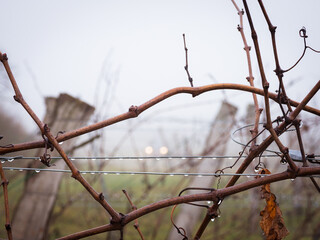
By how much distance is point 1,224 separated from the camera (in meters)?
2.20

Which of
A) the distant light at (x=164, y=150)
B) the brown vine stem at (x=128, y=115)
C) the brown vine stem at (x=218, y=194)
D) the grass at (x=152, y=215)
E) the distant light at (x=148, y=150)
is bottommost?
the brown vine stem at (x=218, y=194)

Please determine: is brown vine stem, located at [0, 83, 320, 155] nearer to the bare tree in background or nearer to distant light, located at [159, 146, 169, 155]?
the bare tree in background

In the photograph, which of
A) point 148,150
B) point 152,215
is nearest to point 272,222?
point 148,150

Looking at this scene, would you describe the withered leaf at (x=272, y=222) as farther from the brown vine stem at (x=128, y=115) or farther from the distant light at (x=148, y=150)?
the distant light at (x=148, y=150)

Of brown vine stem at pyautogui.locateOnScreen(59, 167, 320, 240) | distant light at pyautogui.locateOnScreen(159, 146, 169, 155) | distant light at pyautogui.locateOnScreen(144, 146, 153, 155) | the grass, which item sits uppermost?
distant light at pyautogui.locateOnScreen(159, 146, 169, 155)

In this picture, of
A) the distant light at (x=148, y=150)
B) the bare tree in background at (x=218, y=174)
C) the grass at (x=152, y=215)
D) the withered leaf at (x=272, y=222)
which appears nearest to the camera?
the bare tree in background at (x=218, y=174)

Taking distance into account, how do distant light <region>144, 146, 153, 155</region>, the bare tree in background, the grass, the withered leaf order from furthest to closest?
the grass → distant light <region>144, 146, 153, 155</region> → the withered leaf → the bare tree in background

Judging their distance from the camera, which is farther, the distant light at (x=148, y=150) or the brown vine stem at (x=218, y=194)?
the distant light at (x=148, y=150)

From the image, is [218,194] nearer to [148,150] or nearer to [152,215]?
[148,150]

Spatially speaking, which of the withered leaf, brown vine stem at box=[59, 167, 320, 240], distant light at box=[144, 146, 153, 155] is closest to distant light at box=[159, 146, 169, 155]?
distant light at box=[144, 146, 153, 155]

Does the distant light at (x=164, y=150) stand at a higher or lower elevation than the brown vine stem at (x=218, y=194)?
higher

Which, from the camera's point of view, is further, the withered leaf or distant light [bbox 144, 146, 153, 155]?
distant light [bbox 144, 146, 153, 155]

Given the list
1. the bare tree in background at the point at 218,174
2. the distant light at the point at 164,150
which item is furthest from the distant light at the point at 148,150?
the bare tree in background at the point at 218,174

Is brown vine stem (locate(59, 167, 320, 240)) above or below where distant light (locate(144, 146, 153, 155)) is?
below
